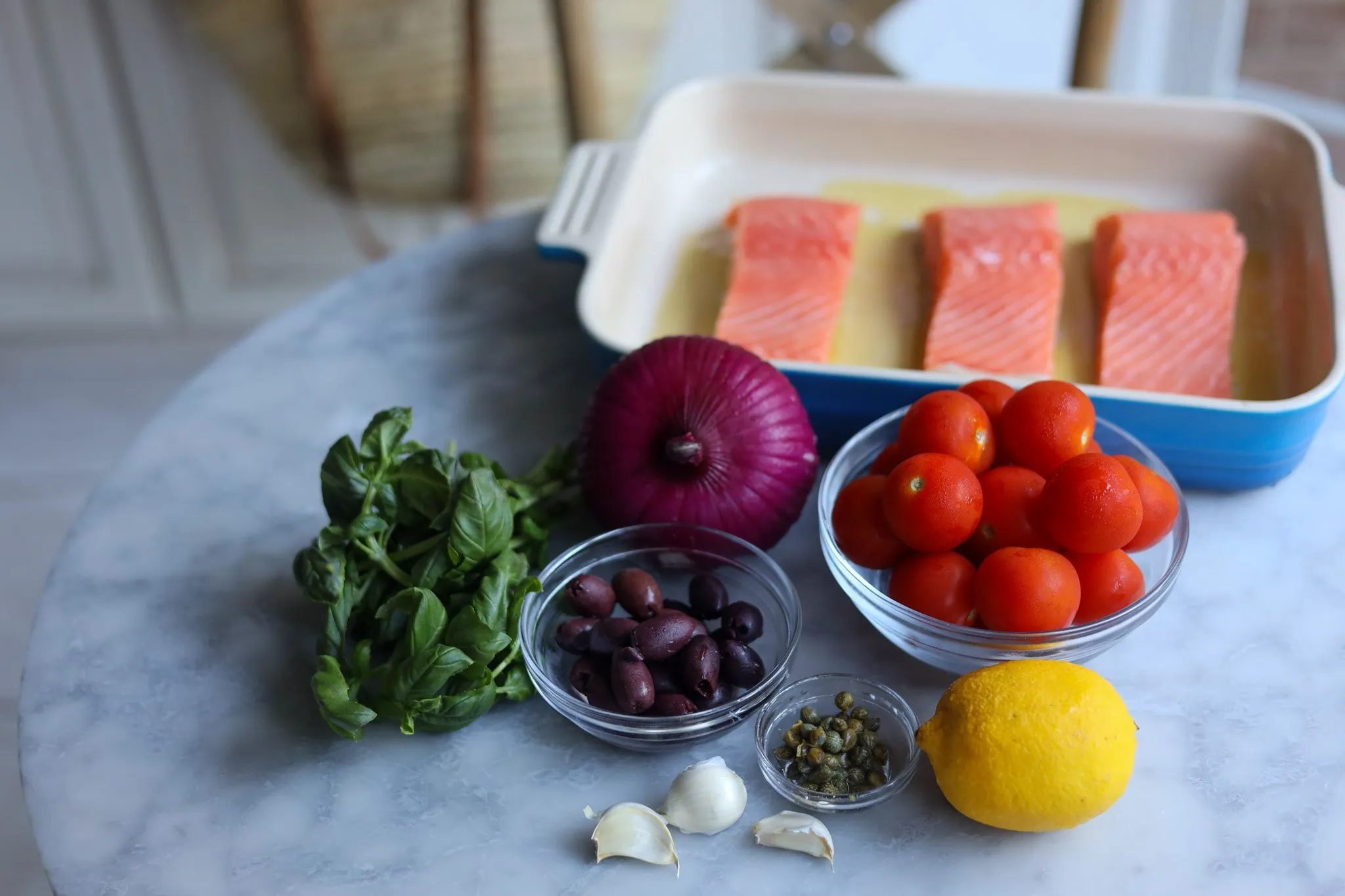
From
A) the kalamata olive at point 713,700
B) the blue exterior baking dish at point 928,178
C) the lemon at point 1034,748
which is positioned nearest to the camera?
the lemon at point 1034,748

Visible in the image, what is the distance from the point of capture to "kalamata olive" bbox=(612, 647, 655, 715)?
2.79 feet

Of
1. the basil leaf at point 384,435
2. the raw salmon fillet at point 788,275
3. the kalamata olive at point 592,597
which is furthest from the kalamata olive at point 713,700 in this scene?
the raw salmon fillet at point 788,275

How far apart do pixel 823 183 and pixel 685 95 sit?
0.21 meters

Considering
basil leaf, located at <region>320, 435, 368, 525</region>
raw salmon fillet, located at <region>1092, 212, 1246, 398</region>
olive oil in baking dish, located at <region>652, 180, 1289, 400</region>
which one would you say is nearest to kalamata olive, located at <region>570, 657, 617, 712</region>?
basil leaf, located at <region>320, 435, 368, 525</region>

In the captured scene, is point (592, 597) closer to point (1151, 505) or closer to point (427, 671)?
point (427, 671)

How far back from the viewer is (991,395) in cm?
96

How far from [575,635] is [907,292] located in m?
0.64

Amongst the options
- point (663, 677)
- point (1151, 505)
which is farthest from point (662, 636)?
point (1151, 505)

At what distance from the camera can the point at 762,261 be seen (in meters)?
1.33

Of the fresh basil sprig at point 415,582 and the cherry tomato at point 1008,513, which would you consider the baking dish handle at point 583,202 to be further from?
the cherry tomato at point 1008,513

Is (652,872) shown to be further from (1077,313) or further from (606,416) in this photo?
(1077,313)

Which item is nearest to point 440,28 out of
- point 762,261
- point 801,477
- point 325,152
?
point 325,152

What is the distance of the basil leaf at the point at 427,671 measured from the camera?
0.84 metres

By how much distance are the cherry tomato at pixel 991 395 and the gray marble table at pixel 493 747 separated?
0.20m
